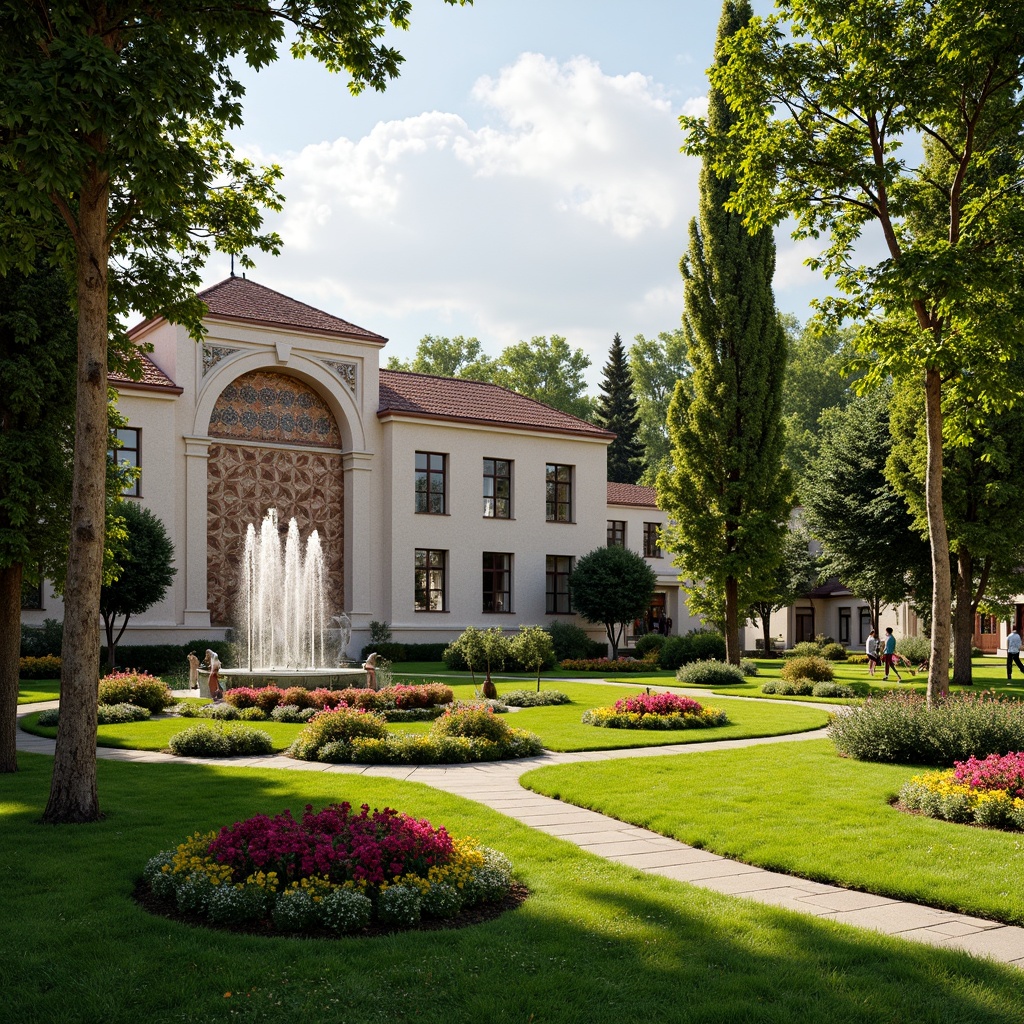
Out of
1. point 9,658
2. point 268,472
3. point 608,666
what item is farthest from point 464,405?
point 9,658

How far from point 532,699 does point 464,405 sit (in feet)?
62.1

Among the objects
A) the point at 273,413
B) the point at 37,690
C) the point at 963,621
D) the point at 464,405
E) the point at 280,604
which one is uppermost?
the point at 464,405

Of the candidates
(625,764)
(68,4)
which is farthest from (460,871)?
(68,4)

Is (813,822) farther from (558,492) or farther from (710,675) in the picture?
(558,492)

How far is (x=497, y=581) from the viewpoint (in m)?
36.3

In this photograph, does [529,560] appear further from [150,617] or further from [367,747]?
[367,747]

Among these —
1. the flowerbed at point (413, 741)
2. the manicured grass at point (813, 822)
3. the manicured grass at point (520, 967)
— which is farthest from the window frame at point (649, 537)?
the manicured grass at point (520, 967)

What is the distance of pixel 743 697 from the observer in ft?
70.7

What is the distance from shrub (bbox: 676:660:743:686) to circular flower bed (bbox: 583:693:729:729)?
7.87 metres

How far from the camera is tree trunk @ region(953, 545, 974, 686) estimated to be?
78.6 feet

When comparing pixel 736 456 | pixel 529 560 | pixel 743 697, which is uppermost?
pixel 736 456

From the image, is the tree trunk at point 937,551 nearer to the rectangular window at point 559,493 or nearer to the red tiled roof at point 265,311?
the red tiled roof at point 265,311

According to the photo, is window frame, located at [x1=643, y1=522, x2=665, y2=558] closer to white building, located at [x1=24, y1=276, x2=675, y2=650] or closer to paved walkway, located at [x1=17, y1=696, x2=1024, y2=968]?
white building, located at [x1=24, y1=276, x2=675, y2=650]

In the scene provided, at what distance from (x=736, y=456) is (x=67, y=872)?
2199cm
